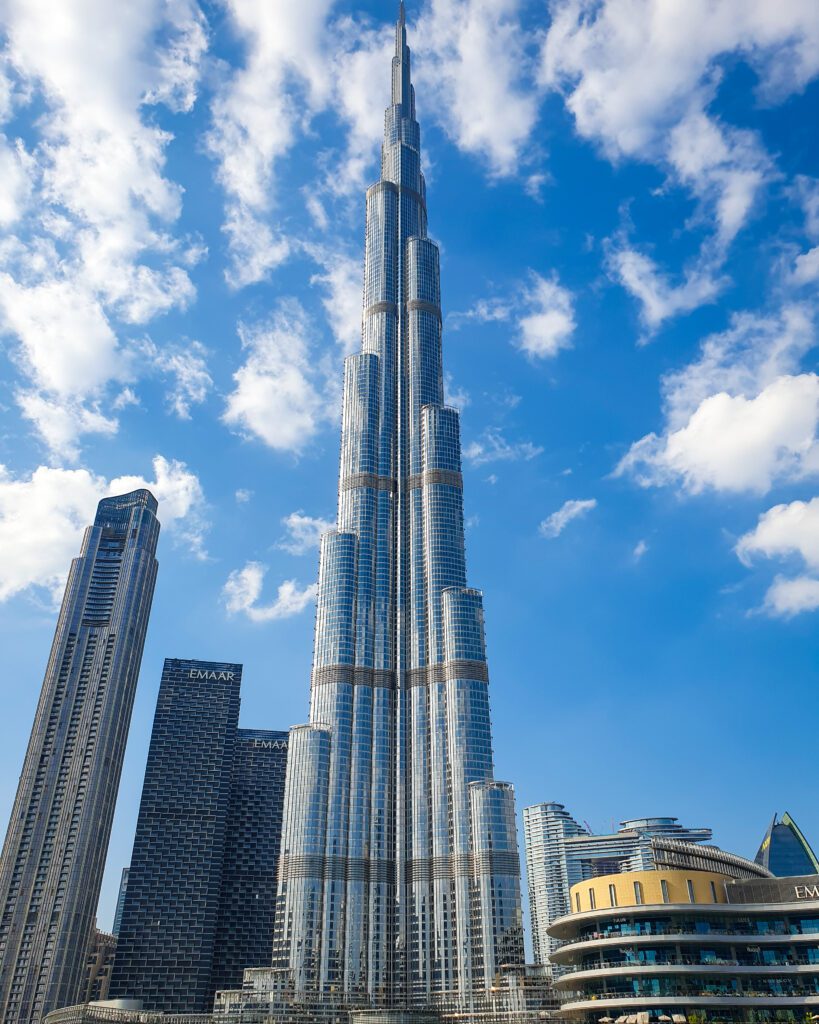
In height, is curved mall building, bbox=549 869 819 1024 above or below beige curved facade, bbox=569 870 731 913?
below

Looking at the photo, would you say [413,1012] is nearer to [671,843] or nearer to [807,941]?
[671,843]

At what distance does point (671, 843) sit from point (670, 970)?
2186 centimetres

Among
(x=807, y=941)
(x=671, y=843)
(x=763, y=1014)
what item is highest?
(x=671, y=843)

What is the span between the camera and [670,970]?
146 metres

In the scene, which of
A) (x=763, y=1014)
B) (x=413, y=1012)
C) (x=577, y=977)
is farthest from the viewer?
(x=413, y=1012)

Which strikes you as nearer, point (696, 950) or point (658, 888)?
point (696, 950)

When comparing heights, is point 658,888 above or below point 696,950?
above

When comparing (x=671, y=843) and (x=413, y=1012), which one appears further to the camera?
(x=413, y=1012)

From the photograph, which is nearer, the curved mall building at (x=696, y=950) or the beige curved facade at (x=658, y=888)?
the curved mall building at (x=696, y=950)

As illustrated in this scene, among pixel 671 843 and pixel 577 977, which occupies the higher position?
pixel 671 843

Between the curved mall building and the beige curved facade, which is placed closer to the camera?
the curved mall building

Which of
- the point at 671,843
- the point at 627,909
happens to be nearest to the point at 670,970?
the point at 627,909

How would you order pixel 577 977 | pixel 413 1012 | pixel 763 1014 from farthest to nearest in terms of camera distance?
pixel 413 1012
pixel 577 977
pixel 763 1014

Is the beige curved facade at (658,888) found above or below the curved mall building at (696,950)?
above
